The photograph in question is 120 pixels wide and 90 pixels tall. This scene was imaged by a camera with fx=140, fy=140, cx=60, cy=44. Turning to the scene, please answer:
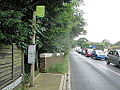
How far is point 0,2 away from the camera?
508 cm

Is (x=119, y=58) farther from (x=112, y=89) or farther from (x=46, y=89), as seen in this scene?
(x=46, y=89)

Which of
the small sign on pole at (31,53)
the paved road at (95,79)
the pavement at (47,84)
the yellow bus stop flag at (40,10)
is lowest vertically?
the paved road at (95,79)

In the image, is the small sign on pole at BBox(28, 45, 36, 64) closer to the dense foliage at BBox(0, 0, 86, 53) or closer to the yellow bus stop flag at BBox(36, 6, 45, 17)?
the dense foliage at BBox(0, 0, 86, 53)

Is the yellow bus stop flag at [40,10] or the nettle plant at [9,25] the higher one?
the yellow bus stop flag at [40,10]

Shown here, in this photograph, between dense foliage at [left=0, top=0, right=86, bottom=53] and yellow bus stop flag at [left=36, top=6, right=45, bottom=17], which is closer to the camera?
dense foliage at [left=0, top=0, right=86, bottom=53]

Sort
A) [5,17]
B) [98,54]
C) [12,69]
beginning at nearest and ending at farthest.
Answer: [5,17] < [12,69] < [98,54]

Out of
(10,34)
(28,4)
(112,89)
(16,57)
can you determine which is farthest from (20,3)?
(112,89)

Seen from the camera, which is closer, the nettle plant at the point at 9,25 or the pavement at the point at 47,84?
the nettle plant at the point at 9,25

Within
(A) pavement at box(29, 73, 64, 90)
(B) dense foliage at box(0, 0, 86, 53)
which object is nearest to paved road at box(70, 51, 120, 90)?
(A) pavement at box(29, 73, 64, 90)

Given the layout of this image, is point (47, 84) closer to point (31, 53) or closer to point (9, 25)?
point (31, 53)

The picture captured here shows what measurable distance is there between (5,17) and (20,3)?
2.33 metres

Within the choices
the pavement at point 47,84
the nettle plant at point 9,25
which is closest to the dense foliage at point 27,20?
the nettle plant at point 9,25

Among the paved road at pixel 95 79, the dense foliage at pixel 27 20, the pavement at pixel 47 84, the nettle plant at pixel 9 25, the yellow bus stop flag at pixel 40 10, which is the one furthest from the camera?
the paved road at pixel 95 79

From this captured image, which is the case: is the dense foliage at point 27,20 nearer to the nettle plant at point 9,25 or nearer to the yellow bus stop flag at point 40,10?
the nettle plant at point 9,25
